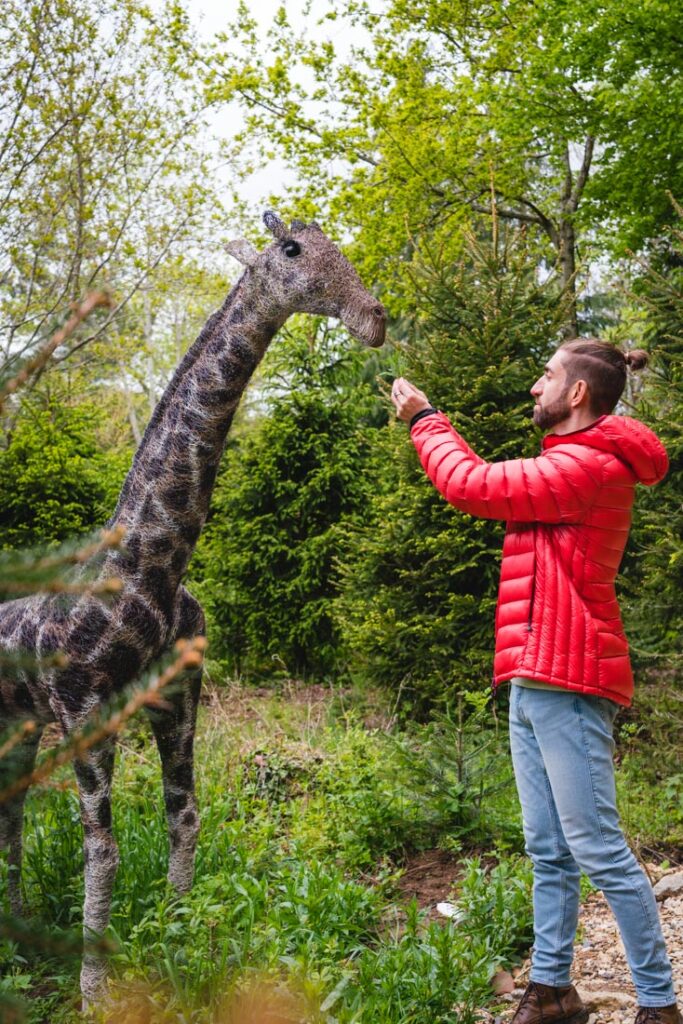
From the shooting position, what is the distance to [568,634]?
257 centimetres

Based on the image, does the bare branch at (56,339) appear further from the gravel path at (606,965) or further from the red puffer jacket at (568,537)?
the gravel path at (606,965)

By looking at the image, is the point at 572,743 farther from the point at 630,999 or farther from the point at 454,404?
the point at 454,404

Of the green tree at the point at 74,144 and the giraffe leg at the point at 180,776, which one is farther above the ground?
the green tree at the point at 74,144

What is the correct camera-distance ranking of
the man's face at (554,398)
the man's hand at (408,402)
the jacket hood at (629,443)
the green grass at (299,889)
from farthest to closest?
the green grass at (299,889) → the man's hand at (408,402) → the man's face at (554,398) → the jacket hood at (629,443)

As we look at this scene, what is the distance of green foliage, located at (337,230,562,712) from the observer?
620 cm

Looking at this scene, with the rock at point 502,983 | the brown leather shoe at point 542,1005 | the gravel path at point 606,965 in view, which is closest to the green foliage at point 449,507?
the gravel path at point 606,965

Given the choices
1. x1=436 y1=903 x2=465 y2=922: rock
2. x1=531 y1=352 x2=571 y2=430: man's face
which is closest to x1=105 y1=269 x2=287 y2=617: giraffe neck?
x1=531 y1=352 x2=571 y2=430: man's face

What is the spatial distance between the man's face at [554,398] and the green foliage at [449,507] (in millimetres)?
3272

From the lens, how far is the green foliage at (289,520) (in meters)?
8.60

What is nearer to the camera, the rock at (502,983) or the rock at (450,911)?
the rock at (502,983)

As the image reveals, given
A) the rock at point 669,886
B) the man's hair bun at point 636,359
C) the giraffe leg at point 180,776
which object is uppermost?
the man's hair bun at point 636,359

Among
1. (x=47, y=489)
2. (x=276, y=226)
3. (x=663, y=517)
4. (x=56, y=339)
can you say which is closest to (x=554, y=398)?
(x=276, y=226)

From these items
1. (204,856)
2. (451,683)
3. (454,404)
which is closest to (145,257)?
(454,404)

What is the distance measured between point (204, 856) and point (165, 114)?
961 cm
